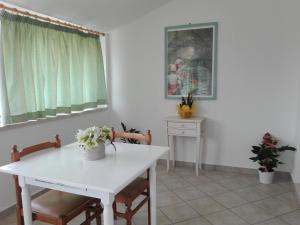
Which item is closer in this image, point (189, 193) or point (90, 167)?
point (90, 167)

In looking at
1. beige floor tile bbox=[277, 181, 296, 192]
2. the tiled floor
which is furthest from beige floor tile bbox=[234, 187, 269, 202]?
beige floor tile bbox=[277, 181, 296, 192]

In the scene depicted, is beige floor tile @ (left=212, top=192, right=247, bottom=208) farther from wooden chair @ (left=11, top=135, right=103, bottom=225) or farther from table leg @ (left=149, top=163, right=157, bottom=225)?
wooden chair @ (left=11, top=135, right=103, bottom=225)

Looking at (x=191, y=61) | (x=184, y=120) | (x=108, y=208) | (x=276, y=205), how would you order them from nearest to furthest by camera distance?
(x=108, y=208), (x=276, y=205), (x=184, y=120), (x=191, y=61)

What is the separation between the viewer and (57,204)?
172 centimetres

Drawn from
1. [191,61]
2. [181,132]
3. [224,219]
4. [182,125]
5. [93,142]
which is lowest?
[224,219]

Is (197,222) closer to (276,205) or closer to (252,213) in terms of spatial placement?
(252,213)

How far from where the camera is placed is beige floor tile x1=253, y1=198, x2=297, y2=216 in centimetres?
251

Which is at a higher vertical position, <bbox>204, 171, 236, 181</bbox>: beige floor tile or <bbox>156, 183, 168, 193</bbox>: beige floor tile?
<bbox>204, 171, 236, 181</bbox>: beige floor tile

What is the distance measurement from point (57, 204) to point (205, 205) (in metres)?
1.60

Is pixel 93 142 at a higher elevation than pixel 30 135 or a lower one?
higher

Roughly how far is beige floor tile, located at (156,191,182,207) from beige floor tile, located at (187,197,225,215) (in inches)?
6.1

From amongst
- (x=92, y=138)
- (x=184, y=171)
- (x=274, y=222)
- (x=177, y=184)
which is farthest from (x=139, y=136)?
(x=184, y=171)

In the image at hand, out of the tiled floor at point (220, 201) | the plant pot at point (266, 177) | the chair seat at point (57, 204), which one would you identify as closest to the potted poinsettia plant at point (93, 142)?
the chair seat at point (57, 204)

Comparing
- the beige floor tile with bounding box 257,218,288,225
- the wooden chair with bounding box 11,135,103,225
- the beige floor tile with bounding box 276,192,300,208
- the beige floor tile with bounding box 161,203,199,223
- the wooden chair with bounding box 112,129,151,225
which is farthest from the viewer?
the beige floor tile with bounding box 276,192,300,208
